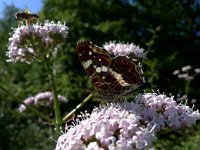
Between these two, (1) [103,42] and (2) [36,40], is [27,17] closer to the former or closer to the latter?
(2) [36,40]

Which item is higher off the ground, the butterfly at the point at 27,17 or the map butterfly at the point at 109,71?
the butterfly at the point at 27,17

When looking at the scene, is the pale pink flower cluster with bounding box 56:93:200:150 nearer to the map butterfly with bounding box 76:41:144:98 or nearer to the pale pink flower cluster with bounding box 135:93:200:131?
the pale pink flower cluster with bounding box 135:93:200:131

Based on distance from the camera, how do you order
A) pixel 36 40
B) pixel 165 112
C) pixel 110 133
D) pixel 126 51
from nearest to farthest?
1. pixel 110 133
2. pixel 165 112
3. pixel 36 40
4. pixel 126 51

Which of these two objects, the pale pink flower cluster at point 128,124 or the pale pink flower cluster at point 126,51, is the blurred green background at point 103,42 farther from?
the pale pink flower cluster at point 128,124

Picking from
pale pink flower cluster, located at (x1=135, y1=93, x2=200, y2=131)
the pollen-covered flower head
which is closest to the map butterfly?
pale pink flower cluster, located at (x1=135, y1=93, x2=200, y2=131)

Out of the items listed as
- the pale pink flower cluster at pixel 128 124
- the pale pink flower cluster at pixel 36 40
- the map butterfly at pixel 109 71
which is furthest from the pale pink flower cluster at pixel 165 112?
the pale pink flower cluster at pixel 36 40

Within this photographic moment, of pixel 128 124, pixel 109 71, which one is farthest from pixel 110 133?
pixel 109 71
